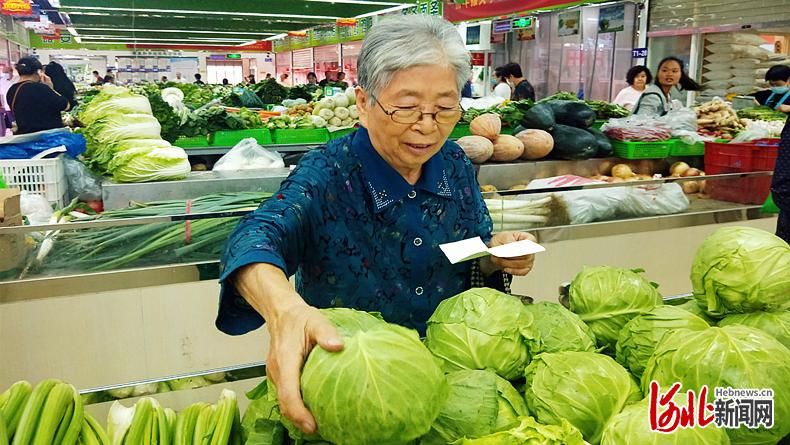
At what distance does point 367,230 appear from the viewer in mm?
1771

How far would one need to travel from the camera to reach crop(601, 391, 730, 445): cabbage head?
108 cm

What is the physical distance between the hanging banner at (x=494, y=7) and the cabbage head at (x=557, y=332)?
840 centimetres

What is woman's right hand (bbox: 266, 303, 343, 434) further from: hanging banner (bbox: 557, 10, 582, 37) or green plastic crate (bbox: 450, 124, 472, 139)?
hanging banner (bbox: 557, 10, 582, 37)

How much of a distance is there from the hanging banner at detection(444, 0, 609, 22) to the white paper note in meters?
8.28

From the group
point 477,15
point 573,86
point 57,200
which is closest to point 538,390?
point 57,200

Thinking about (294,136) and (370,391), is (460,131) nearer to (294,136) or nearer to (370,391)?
(294,136)

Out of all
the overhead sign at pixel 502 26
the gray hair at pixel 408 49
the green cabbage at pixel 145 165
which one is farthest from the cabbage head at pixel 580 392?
the overhead sign at pixel 502 26

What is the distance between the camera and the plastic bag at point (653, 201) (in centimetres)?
388

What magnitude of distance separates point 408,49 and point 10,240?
2.10m

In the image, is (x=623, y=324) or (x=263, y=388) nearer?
(x=263, y=388)

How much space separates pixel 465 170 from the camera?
2018 mm

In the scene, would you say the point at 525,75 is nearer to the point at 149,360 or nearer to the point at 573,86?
the point at 573,86

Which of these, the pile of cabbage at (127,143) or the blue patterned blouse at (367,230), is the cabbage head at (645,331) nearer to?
the blue patterned blouse at (367,230)

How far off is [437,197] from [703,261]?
2.49 feet
